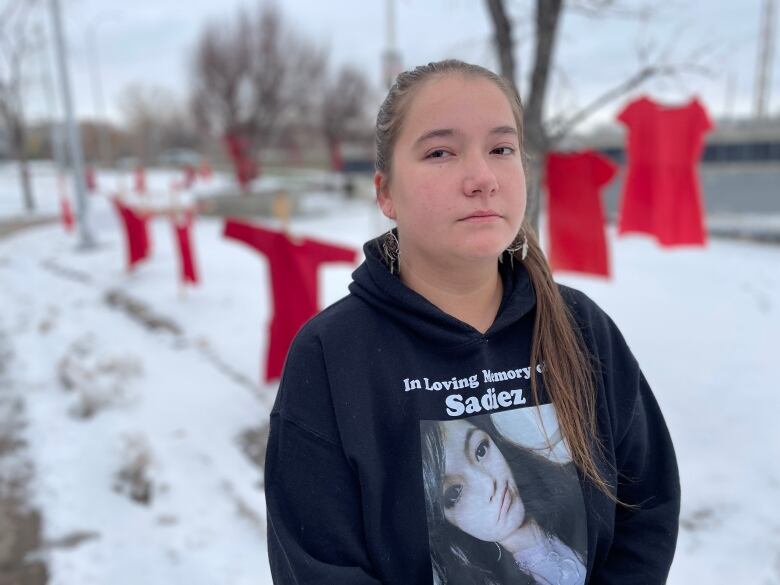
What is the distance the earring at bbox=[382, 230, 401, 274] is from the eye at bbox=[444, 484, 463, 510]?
0.47 metres

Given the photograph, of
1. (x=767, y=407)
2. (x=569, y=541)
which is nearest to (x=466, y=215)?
(x=569, y=541)

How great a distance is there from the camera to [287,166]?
4672 cm

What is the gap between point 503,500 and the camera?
1.27 m

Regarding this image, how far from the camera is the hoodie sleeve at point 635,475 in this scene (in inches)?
54.9

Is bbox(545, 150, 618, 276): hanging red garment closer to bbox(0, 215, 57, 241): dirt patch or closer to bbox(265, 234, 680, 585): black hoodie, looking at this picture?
bbox(265, 234, 680, 585): black hoodie

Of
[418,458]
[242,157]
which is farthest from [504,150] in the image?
[242,157]

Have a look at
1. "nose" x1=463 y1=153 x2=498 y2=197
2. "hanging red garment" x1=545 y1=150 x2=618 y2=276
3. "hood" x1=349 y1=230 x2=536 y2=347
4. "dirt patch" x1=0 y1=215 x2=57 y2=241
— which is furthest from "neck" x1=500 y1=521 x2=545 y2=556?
"dirt patch" x1=0 y1=215 x2=57 y2=241

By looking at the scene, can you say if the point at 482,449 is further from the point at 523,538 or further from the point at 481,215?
the point at 481,215

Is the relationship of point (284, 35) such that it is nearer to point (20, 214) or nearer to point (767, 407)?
point (20, 214)

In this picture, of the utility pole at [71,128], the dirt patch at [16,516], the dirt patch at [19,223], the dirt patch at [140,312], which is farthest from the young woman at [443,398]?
the dirt patch at [19,223]

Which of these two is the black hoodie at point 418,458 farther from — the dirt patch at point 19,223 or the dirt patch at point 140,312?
the dirt patch at point 19,223

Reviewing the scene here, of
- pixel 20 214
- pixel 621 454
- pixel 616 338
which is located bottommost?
pixel 20 214

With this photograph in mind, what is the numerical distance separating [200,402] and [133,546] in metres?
1.75

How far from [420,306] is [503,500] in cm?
43
